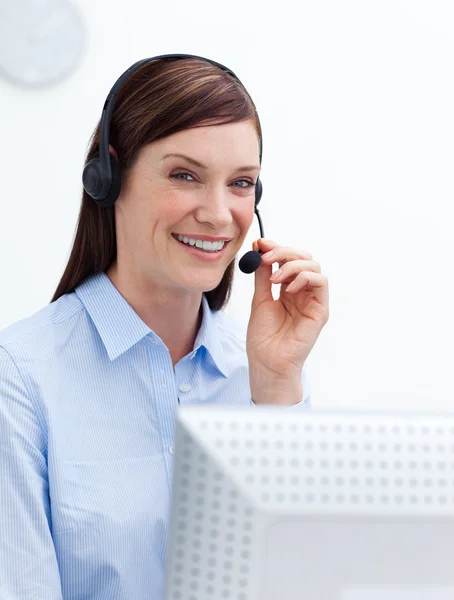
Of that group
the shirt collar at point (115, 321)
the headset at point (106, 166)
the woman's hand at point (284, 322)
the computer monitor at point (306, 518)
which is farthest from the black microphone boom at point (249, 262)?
the computer monitor at point (306, 518)

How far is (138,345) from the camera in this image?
1285 mm

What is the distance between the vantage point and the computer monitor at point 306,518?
54 centimetres

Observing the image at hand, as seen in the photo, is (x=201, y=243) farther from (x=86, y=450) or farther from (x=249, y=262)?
(x=86, y=450)

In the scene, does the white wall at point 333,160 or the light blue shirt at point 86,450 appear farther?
the white wall at point 333,160

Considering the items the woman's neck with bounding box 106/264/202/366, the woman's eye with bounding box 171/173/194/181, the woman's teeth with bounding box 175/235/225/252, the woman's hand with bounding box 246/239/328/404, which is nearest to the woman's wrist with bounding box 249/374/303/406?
the woman's hand with bounding box 246/239/328/404

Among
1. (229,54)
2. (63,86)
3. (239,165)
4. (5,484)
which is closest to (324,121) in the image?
(229,54)

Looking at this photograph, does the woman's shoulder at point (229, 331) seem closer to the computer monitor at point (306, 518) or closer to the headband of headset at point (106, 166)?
the headband of headset at point (106, 166)

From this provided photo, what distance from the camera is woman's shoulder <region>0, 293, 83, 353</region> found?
119cm

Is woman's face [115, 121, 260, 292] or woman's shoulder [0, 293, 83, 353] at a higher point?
woman's face [115, 121, 260, 292]

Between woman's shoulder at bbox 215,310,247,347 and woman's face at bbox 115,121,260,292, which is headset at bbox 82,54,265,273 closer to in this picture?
woman's face at bbox 115,121,260,292

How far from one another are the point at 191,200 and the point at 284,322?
0.33 m

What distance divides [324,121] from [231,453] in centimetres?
199

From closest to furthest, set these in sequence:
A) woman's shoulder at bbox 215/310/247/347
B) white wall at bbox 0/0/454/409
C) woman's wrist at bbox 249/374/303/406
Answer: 1. woman's wrist at bbox 249/374/303/406
2. woman's shoulder at bbox 215/310/247/347
3. white wall at bbox 0/0/454/409

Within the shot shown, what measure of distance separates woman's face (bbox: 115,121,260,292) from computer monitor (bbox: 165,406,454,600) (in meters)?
0.70
